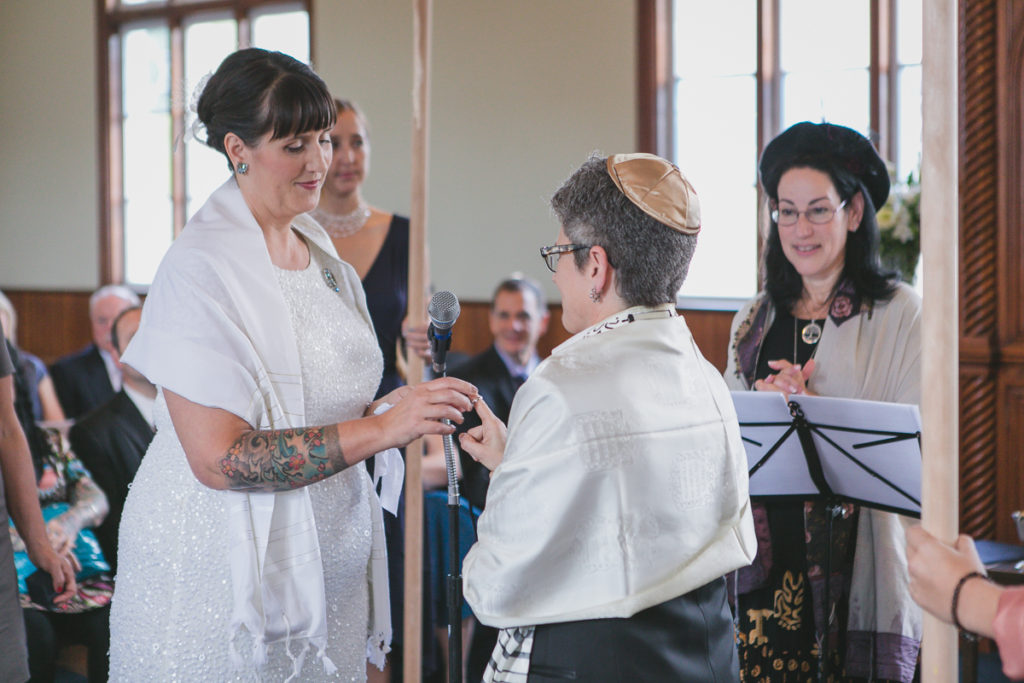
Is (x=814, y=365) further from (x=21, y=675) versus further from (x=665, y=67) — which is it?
(x=665, y=67)

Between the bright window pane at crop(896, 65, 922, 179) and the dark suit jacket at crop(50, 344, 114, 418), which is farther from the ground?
the bright window pane at crop(896, 65, 922, 179)

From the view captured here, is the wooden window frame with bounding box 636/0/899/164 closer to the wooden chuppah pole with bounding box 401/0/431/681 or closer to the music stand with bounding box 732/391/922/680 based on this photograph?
the music stand with bounding box 732/391/922/680

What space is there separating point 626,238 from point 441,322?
0.35 m

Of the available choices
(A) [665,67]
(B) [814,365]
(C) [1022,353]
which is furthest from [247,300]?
(A) [665,67]

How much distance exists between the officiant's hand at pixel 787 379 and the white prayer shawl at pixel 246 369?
1.24 m

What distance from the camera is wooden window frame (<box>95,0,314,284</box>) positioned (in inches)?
353

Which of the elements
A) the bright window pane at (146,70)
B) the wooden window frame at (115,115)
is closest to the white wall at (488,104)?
the wooden window frame at (115,115)

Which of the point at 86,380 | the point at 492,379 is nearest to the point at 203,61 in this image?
the point at 86,380

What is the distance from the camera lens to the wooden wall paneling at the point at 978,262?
4.38 m

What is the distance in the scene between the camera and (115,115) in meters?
9.28

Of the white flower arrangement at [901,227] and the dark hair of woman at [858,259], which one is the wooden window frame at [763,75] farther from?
the dark hair of woman at [858,259]

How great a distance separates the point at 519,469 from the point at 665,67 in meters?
5.77

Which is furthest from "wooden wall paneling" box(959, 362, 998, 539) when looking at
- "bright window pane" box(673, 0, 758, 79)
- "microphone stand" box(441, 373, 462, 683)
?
"microphone stand" box(441, 373, 462, 683)

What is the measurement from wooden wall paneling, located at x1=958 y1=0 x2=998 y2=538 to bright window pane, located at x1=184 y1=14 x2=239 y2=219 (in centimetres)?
612
